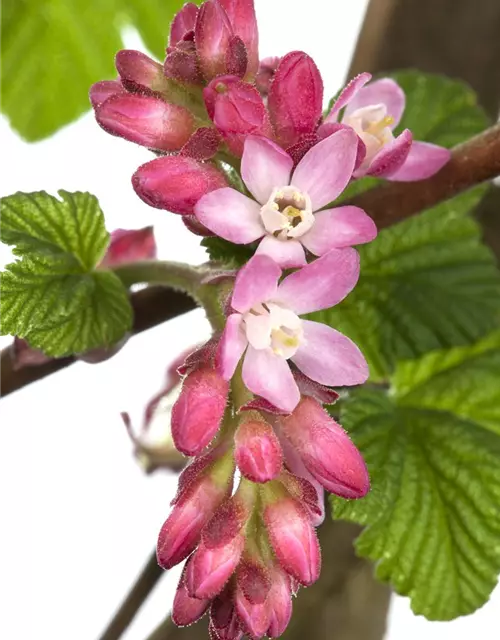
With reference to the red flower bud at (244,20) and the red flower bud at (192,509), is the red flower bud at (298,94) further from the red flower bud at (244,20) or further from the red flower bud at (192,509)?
the red flower bud at (192,509)

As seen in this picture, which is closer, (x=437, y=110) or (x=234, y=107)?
(x=234, y=107)

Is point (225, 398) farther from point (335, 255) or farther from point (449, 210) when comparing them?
point (449, 210)

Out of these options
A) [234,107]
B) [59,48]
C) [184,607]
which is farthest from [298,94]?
[59,48]

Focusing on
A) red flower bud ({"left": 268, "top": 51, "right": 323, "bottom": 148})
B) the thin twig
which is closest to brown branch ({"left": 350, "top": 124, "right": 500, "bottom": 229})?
red flower bud ({"left": 268, "top": 51, "right": 323, "bottom": 148})

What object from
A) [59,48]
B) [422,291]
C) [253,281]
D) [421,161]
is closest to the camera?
[253,281]

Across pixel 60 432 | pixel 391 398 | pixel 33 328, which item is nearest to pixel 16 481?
pixel 60 432

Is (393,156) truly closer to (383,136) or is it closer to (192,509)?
(383,136)

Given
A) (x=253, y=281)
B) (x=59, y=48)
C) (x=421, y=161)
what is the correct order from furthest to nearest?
(x=59, y=48) → (x=421, y=161) → (x=253, y=281)

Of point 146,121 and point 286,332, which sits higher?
point 146,121
